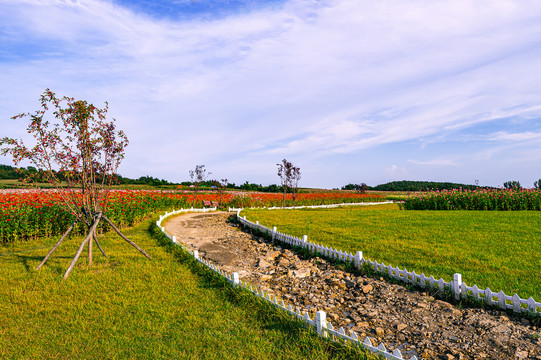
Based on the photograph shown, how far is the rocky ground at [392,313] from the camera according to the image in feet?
14.8

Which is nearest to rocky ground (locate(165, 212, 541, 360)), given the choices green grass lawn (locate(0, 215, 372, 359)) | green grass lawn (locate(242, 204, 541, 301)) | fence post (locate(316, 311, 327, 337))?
fence post (locate(316, 311, 327, 337))

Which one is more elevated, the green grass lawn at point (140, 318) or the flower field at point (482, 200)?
the flower field at point (482, 200)

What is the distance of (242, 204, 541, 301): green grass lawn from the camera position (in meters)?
7.08

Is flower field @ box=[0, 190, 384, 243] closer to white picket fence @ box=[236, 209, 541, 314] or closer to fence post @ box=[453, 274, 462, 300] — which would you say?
white picket fence @ box=[236, 209, 541, 314]

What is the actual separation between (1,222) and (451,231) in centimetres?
1603

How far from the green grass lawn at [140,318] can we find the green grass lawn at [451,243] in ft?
13.4

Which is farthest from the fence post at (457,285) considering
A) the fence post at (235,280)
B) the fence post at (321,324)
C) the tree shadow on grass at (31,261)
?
Answer: the tree shadow on grass at (31,261)

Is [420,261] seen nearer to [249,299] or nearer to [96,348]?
[249,299]

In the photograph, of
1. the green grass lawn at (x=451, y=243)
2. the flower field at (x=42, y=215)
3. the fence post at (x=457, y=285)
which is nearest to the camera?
the fence post at (x=457, y=285)

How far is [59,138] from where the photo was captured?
8750 mm

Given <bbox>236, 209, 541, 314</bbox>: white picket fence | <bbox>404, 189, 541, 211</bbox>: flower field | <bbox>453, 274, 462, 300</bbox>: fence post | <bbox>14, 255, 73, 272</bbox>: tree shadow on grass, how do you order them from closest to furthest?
<bbox>236, 209, 541, 314</bbox>: white picket fence
<bbox>453, 274, 462, 300</bbox>: fence post
<bbox>14, 255, 73, 272</bbox>: tree shadow on grass
<bbox>404, 189, 541, 211</bbox>: flower field

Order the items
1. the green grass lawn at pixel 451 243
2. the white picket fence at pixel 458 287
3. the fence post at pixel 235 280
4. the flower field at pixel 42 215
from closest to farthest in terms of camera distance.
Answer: the white picket fence at pixel 458 287 < the fence post at pixel 235 280 < the green grass lawn at pixel 451 243 < the flower field at pixel 42 215

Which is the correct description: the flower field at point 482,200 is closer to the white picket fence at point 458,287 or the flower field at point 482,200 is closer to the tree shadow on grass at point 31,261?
the white picket fence at point 458,287

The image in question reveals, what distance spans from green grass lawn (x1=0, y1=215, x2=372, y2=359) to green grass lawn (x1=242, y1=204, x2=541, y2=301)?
4073 mm
